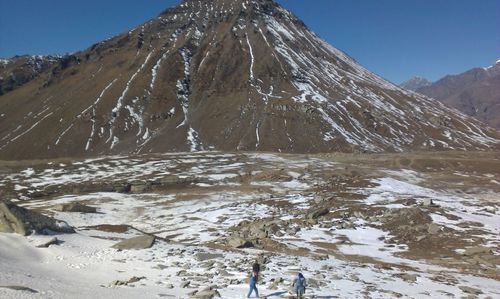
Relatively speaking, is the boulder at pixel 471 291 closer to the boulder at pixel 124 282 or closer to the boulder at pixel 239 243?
the boulder at pixel 239 243

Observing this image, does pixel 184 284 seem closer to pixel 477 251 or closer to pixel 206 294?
pixel 206 294

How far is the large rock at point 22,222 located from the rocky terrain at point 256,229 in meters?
1.11

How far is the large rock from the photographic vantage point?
35312 mm

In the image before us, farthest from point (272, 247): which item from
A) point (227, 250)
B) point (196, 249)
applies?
point (196, 249)

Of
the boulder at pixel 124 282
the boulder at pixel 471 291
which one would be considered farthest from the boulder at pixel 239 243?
the boulder at pixel 471 291

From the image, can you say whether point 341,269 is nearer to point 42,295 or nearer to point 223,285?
point 223,285

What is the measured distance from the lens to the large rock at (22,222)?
116 ft

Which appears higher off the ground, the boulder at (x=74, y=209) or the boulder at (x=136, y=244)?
the boulder at (x=136, y=244)

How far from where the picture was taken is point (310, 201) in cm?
6912

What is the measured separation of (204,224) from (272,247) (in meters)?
15.9

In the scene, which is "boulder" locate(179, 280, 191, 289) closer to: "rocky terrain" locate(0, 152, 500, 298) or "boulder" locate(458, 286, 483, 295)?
"rocky terrain" locate(0, 152, 500, 298)

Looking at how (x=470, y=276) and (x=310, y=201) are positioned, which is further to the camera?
(x=310, y=201)

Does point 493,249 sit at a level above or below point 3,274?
below

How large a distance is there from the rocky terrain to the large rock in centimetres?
111
